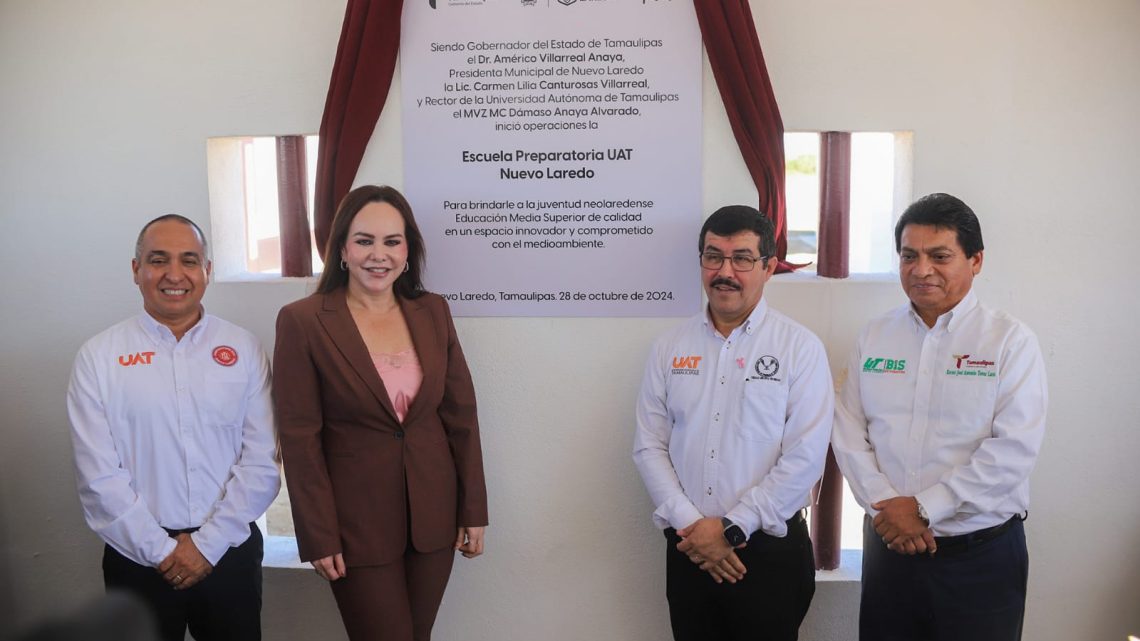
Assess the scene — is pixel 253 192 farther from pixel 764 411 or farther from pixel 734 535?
pixel 734 535

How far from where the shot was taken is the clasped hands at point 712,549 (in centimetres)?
244

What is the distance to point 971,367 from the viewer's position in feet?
7.95

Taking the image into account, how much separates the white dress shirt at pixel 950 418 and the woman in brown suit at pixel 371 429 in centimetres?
123

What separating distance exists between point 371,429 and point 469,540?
483 millimetres

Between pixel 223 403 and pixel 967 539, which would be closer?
pixel 967 539

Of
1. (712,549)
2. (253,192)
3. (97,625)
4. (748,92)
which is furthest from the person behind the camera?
(253,192)

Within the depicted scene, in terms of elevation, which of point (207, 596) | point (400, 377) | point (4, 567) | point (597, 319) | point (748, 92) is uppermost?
point (748, 92)

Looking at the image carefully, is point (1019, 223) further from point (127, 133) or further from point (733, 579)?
point (127, 133)

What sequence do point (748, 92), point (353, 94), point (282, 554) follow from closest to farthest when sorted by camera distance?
point (748, 92) < point (353, 94) < point (282, 554)

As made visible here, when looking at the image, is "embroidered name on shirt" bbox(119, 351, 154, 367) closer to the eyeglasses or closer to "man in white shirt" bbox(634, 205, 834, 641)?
"man in white shirt" bbox(634, 205, 834, 641)

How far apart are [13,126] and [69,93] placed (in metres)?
0.26

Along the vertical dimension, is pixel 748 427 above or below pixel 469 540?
above

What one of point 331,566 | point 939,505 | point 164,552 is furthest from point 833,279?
point 164,552

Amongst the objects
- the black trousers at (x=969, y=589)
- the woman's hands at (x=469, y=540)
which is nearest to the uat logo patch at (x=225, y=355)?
the woman's hands at (x=469, y=540)
